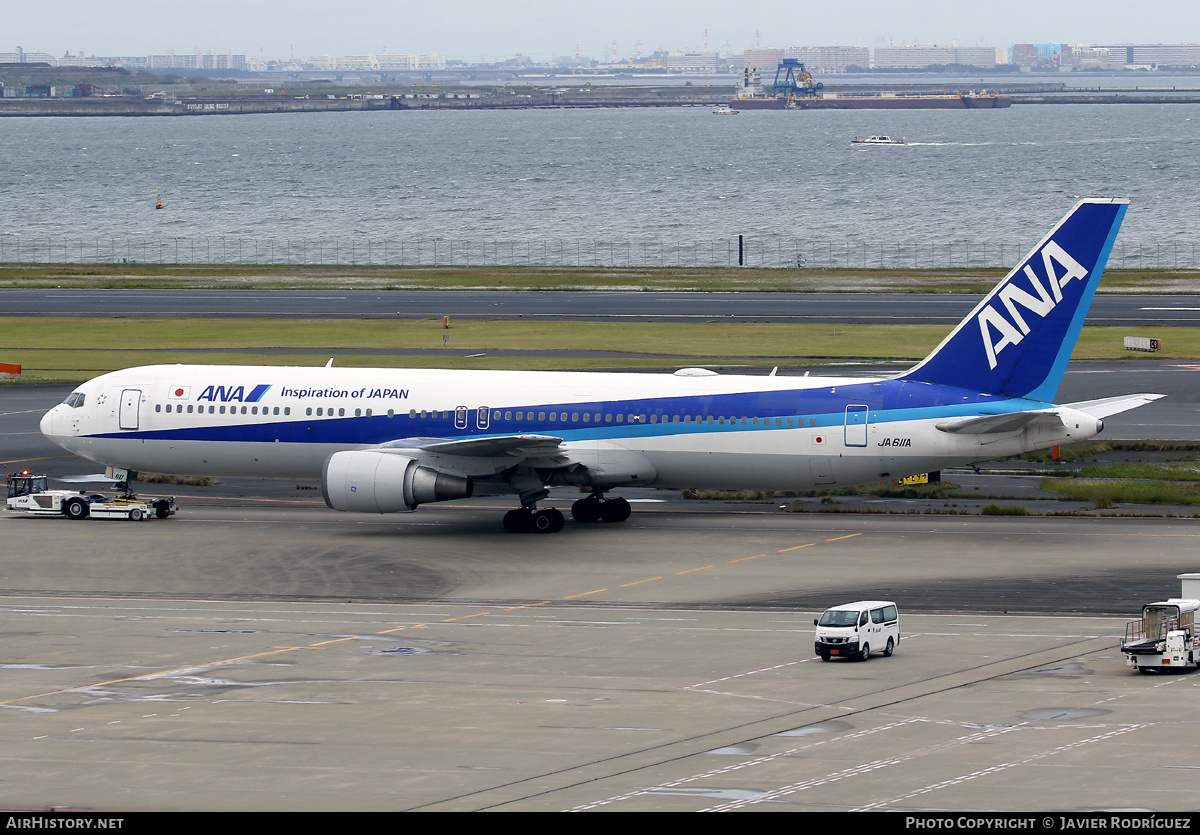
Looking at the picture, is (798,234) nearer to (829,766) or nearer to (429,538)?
(429,538)

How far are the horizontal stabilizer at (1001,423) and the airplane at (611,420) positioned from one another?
7 cm

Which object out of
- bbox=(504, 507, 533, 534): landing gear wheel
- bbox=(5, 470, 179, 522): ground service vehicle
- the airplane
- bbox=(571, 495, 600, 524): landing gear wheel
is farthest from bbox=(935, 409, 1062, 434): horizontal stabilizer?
bbox=(5, 470, 179, 522): ground service vehicle

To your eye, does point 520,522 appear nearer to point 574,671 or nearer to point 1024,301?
point 574,671

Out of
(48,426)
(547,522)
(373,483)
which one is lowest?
(547,522)

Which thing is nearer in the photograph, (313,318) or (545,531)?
(545,531)

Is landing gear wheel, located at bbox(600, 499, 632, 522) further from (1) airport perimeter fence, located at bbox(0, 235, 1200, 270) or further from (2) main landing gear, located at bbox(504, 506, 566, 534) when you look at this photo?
(1) airport perimeter fence, located at bbox(0, 235, 1200, 270)

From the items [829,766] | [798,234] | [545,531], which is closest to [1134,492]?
[545,531]

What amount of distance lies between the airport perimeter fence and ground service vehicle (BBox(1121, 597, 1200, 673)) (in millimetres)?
118157

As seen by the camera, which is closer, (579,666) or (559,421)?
(579,666)

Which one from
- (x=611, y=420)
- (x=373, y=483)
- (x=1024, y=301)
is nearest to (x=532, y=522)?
(x=611, y=420)

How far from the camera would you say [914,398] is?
48.7 m

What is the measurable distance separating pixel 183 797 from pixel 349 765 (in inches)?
119

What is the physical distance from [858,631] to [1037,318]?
18649mm

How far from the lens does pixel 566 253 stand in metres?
173
